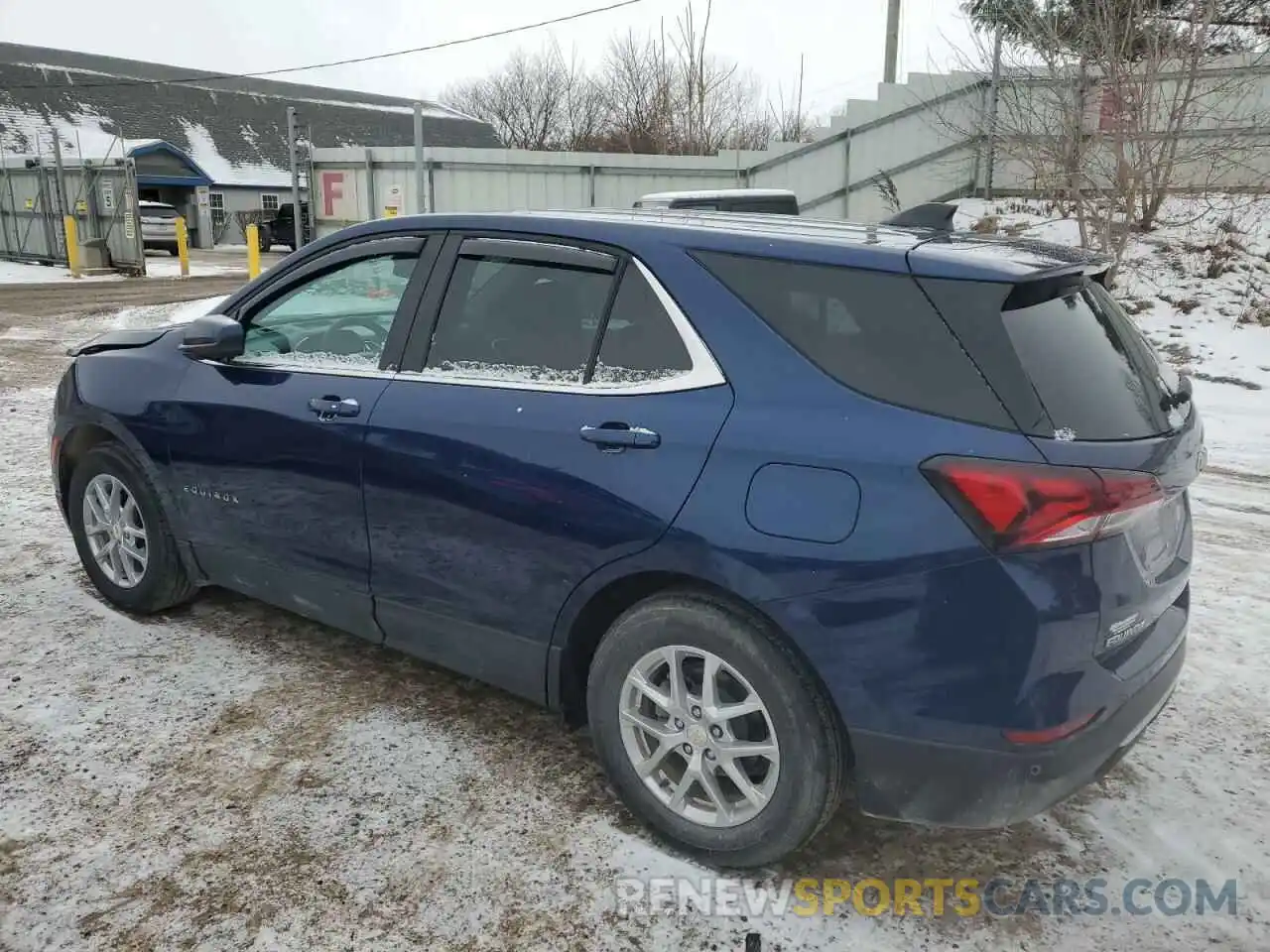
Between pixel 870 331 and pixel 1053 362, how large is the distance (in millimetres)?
423

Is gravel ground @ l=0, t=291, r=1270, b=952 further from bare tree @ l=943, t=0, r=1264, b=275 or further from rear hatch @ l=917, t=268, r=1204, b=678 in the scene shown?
bare tree @ l=943, t=0, r=1264, b=275

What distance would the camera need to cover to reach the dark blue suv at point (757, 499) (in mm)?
2201

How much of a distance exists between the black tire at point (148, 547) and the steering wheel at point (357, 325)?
1.04m

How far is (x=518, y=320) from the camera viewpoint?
3033mm

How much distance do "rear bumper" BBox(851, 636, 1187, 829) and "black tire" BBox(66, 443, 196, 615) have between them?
9.58 feet

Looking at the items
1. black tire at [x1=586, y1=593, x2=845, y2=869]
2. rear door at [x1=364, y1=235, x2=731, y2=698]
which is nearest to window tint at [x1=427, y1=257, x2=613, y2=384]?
rear door at [x1=364, y1=235, x2=731, y2=698]

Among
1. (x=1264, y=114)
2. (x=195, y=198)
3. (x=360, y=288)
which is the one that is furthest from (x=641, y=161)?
(x=195, y=198)

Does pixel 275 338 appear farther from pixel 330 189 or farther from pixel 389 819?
pixel 330 189

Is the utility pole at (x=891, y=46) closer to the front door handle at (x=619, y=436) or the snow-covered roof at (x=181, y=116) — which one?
the front door handle at (x=619, y=436)

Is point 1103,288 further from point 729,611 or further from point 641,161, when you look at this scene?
point 641,161

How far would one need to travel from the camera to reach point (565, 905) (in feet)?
8.23

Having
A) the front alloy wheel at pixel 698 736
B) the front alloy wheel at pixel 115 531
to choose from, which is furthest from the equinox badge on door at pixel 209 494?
the front alloy wheel at pixel 698 736

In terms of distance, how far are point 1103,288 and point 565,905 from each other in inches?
87.7

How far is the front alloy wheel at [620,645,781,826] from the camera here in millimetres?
2520
